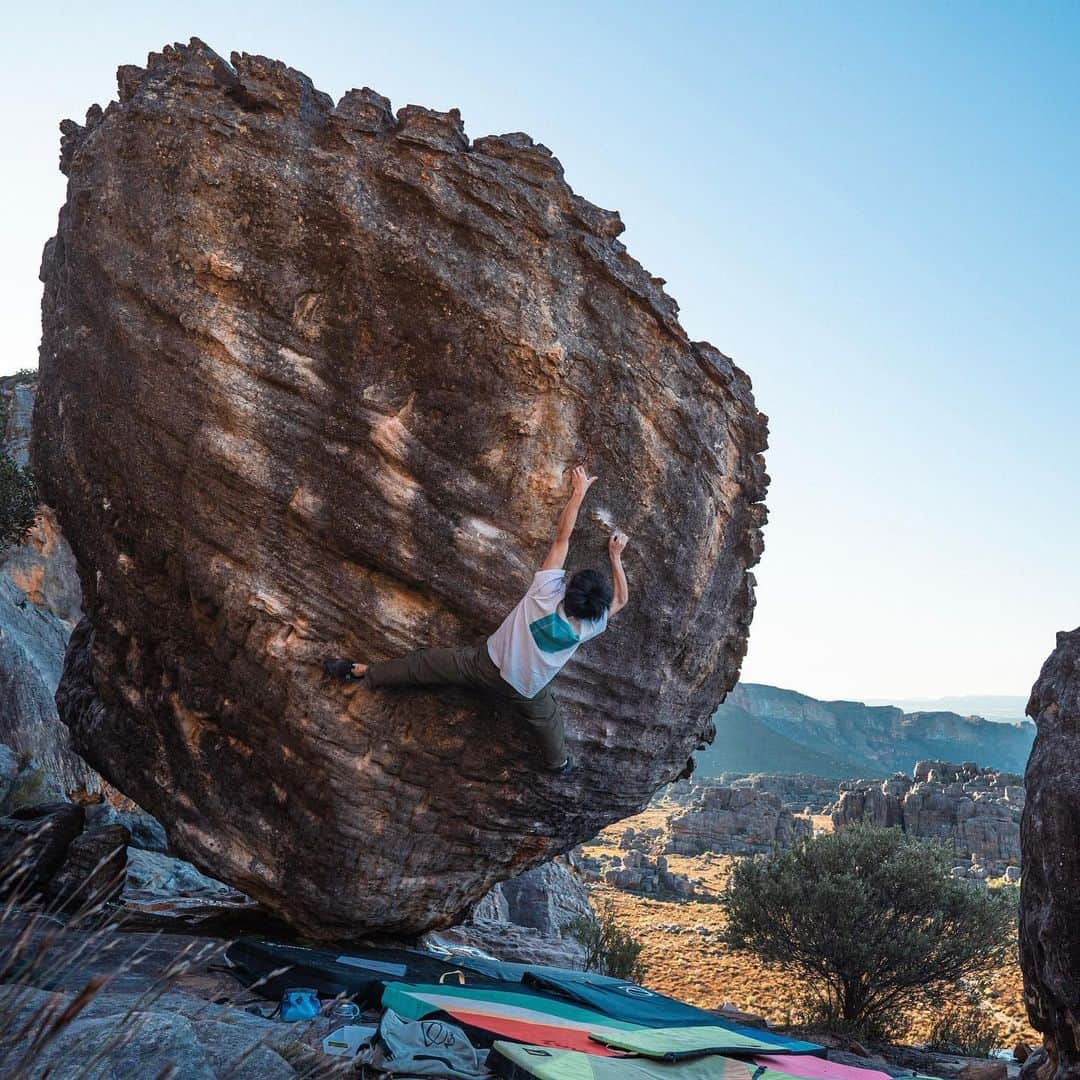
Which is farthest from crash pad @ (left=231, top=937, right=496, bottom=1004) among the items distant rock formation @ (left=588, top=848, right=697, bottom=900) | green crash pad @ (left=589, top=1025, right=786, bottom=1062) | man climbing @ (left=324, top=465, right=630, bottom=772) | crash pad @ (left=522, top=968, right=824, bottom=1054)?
distant rock formation @ (left=588, top=848, right=697, bottom=900)

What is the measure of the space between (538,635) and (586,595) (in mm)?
485

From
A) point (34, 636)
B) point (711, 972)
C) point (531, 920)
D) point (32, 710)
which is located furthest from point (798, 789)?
point (32, 710)

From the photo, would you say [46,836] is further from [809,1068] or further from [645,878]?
[645,878]

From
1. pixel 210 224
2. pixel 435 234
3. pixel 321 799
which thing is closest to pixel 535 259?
pixel 435 234

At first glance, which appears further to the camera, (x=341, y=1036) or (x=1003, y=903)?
(x=1003, y=903)

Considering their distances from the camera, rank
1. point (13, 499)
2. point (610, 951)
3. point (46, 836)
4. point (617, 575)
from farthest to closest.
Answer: point (610, 951)
point (13, 499)
point (46, 836)
point (617, 575)

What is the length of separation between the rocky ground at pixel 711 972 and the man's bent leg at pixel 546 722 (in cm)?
855

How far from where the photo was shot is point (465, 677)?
7305mm

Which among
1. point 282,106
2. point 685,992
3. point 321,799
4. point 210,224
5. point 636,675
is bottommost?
point 685,992

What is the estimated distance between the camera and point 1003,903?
14.9 m

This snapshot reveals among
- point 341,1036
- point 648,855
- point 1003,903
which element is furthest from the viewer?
point 648,855

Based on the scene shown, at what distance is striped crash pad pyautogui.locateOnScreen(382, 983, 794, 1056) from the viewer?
20.5 ft

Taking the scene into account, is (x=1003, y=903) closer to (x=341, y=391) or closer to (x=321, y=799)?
(x=321, y=799)

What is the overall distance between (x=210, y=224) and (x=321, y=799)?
484 centimetres
